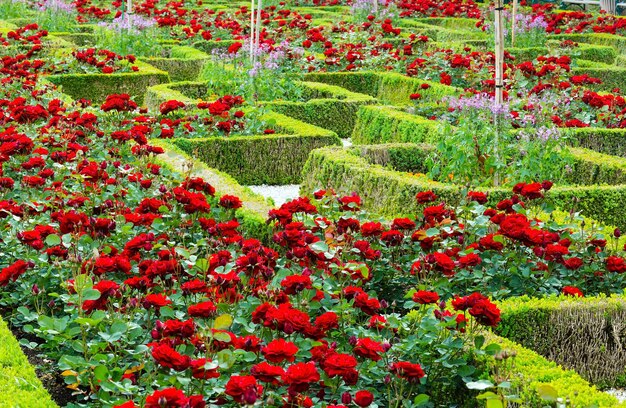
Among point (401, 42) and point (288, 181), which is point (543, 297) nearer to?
point (288, 181)

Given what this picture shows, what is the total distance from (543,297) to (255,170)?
4.71 m

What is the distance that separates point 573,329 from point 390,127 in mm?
5131

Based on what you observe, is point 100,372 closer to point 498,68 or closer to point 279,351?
point 279,351

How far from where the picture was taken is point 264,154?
9.53 metres

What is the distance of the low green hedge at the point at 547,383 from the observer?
399cm

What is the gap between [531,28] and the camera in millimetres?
16047

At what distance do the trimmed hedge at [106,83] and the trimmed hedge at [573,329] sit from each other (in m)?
8.20

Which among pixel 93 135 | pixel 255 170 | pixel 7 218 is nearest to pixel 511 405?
pixel 7 218

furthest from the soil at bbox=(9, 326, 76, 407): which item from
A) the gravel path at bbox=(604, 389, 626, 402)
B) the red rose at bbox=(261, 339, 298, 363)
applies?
the gravel path at bbox=(604, 389, 626, 402)

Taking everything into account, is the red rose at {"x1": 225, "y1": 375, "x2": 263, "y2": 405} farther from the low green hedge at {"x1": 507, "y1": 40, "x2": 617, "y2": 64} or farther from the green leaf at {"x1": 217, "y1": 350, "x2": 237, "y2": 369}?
the low green hedge at {"x1": 507, "y1": 40, "x2": 617, "y2": 64}

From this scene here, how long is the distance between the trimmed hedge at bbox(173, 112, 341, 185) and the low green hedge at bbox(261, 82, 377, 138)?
4.33 feet

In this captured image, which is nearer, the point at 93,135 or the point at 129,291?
the point at 129,291

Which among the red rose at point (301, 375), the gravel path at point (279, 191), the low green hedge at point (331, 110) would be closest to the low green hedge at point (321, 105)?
the low green hedge at point (331, 110)

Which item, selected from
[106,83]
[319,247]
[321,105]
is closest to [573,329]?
[319,247]
